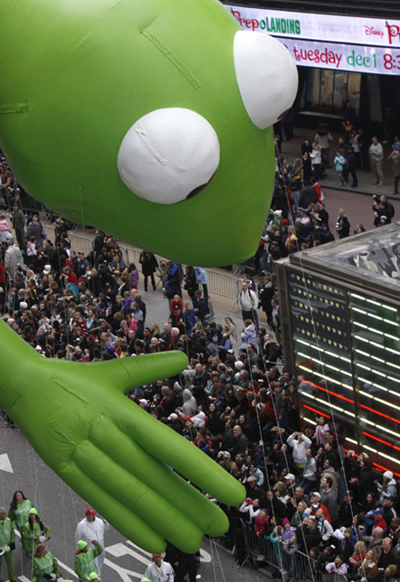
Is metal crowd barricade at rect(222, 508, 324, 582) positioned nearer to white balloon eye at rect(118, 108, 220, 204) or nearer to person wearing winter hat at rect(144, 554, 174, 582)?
person wearing winter hat at rect(144, 554, 174, 582)

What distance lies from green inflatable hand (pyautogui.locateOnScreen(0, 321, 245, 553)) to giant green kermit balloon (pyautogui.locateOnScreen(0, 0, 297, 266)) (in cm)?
126

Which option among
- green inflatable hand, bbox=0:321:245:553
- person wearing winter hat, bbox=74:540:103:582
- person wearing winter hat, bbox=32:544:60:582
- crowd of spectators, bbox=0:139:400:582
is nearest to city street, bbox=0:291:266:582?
crowd of spectators, bbox=0:139:400:582

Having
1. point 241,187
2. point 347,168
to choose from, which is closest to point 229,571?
point 241,187

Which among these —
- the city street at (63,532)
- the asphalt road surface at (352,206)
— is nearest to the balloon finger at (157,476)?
the city street at (63,532)

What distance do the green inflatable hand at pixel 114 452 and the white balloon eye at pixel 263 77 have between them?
92.3 inches

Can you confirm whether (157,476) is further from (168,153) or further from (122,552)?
(122,552)

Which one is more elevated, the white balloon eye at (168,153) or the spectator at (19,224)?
the white balloon eye at (168,153)

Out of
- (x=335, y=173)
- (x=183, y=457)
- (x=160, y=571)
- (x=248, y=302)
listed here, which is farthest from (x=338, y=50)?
(x=183, y=457)

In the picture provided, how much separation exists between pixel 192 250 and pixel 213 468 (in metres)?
1.63

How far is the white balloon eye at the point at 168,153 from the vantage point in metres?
6.79

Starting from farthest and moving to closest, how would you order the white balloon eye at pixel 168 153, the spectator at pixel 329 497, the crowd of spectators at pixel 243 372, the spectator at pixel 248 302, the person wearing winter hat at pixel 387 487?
the spectator at pixel 248 302, the spectator at pixel 329 497, the person wearing winter hat at pixel 387 487, the crowd of spectators at pixel 243 372, the white balloon eye at pixel 168 153

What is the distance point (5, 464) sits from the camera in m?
18.6

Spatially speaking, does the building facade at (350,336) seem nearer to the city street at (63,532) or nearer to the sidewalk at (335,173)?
the city street at (63,532)

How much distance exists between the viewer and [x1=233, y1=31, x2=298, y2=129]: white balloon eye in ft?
23.2
